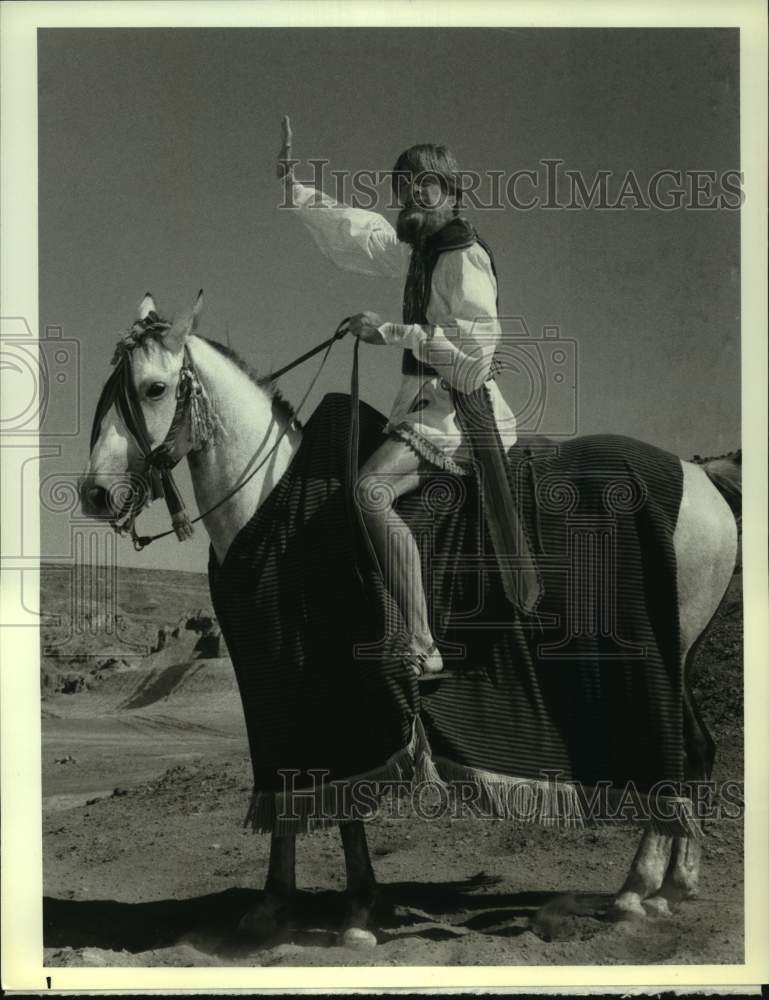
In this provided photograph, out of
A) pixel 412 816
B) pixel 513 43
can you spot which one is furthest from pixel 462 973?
pixel 513 43

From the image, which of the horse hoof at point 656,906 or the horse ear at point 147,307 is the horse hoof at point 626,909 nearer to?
the horse hoof at point 656,906

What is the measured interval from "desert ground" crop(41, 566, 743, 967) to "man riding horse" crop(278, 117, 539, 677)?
2.75 ft

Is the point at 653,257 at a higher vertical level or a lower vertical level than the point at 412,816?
higher

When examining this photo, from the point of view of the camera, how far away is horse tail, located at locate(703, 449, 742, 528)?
482 cm

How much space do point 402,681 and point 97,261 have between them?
7.03 ft

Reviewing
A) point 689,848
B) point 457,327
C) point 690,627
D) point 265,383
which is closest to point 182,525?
point 265,383

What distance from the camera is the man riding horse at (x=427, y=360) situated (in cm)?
461

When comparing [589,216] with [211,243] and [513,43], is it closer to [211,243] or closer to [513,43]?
[513,43]

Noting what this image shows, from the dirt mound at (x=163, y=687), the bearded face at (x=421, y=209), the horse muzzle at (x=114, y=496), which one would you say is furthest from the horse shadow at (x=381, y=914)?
the bearded face at (x=421, y=209)

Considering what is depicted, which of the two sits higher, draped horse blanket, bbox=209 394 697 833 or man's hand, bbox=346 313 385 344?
man's hand, bbox=346 313 385 344

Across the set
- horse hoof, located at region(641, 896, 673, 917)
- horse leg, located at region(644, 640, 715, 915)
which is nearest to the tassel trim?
horse leg, located at region(644, 640, 715, 915)

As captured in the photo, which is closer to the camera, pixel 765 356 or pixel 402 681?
pixel 402 681

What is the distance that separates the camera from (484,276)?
471cm

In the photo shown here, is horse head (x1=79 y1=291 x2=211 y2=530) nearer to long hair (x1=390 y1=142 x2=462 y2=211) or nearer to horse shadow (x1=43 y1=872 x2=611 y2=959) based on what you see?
long hair (x1=390 y1=142 x2=462 y2=211)
